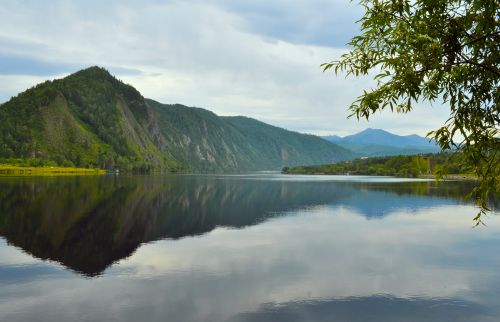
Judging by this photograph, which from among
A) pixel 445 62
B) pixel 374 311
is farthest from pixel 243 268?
pixel 445 62

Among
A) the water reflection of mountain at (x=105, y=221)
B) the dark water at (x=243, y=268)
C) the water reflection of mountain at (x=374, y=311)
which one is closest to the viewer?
the water reflection of mountain at (x=374, y=311)

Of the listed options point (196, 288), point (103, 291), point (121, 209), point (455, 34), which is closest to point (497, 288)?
point (196, 288)

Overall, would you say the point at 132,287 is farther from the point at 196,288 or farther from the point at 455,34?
the point at 455,34

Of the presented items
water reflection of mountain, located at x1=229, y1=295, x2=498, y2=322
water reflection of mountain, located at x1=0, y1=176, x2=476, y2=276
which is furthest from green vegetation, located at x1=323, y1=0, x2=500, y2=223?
water reflection of mountain, located at x1=0, y1=176, x2=476, y2=276

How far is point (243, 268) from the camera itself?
126ft

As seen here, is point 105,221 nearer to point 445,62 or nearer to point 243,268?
point 243,268

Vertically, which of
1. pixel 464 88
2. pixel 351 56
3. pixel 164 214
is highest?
pixel 351 56

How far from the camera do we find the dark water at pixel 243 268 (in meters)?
27.1

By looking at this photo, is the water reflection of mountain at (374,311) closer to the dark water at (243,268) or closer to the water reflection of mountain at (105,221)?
the dark water at (243,268)

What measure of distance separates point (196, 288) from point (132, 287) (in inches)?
188

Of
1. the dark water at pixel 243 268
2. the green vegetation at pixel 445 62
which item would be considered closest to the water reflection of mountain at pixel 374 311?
the dark water at pixel 243 268

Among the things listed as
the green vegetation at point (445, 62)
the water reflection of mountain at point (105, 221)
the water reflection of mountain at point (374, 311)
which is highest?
the green vegetation at point (445, 62)

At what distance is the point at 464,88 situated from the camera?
1513 centimetres

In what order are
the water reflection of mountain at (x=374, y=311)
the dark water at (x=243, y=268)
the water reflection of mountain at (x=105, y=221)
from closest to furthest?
the water reflection of mountain at (x=374, y=311), the dark water at (x=243, y=268), the water reflection of mountain at (x=105, y=221)
